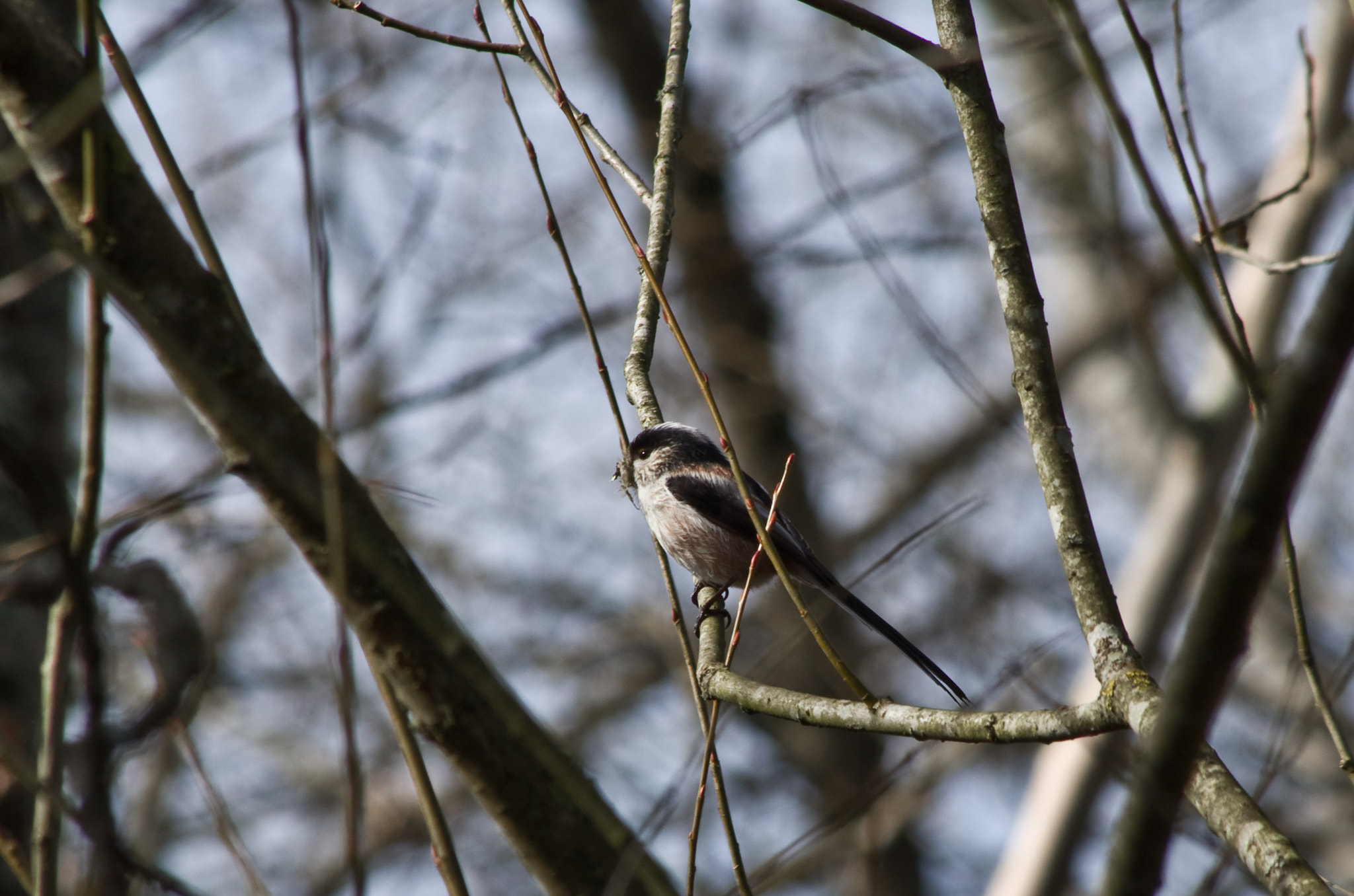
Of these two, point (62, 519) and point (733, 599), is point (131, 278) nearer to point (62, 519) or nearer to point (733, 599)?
point (62, 519)

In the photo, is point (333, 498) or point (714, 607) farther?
point (714, 607)

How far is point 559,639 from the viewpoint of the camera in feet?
30.0

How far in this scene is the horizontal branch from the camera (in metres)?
1.44

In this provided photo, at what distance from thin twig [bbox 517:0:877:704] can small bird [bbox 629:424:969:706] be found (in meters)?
1.52

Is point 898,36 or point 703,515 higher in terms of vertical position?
point 703,515

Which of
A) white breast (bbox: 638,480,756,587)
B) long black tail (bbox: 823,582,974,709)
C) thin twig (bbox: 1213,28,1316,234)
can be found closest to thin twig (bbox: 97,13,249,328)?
long black tail (bbox: 823,582,974,709)

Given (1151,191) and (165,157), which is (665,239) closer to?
(165,157)

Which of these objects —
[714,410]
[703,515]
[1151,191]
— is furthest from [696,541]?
[1151,191]

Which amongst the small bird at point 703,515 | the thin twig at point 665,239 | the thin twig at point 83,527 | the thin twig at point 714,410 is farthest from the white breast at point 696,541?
the thin twig at point 83,527

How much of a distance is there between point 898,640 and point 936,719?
5.52ft

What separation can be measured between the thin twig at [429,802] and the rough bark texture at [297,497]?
65 cm

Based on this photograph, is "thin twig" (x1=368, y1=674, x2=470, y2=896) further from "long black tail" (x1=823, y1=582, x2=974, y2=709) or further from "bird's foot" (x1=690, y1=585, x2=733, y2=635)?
"bird's foot" (x1=690, y1=585, x2=733, y2=635)

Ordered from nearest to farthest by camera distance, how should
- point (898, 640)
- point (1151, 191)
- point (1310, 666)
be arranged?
point (1151, 191) < point (1310, 666) < point (898, 640)

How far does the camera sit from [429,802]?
1.34m
